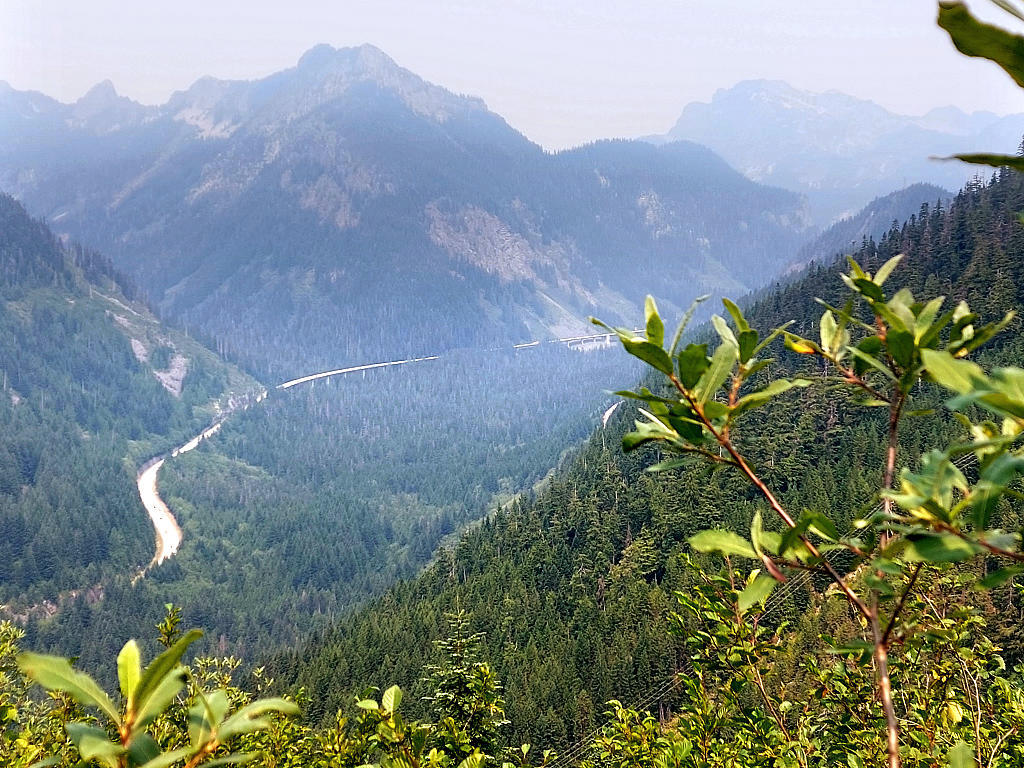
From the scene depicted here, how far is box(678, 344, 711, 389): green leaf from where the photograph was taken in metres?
1.58

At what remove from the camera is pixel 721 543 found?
5.55 feet

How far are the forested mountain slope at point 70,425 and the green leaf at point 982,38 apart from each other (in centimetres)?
13348

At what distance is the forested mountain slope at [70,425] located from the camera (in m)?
118

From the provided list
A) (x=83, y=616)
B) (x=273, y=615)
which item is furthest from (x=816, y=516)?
(x=83, y=616)

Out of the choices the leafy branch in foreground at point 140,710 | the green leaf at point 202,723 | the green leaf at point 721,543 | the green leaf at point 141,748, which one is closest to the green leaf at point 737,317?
the green leaf at point 721,543

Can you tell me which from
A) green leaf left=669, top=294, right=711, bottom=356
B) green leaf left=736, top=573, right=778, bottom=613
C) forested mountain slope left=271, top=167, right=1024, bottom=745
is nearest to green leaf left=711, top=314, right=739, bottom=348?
green leaf left=669, top=294, right=711, bottom=356

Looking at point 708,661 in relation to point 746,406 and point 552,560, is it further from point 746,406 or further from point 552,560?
point 552,560

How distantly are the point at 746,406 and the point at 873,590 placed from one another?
0.63 m

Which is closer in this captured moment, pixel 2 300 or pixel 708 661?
pixel 708 661

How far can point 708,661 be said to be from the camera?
17.4ft

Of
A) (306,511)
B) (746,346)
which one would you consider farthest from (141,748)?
(306,511)

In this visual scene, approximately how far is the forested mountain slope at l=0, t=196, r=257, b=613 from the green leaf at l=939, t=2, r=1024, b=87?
5255 inches

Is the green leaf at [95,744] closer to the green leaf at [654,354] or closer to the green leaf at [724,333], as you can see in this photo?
the green leaf at [654,354]

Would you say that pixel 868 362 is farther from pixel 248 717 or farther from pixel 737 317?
pixel 248 717
